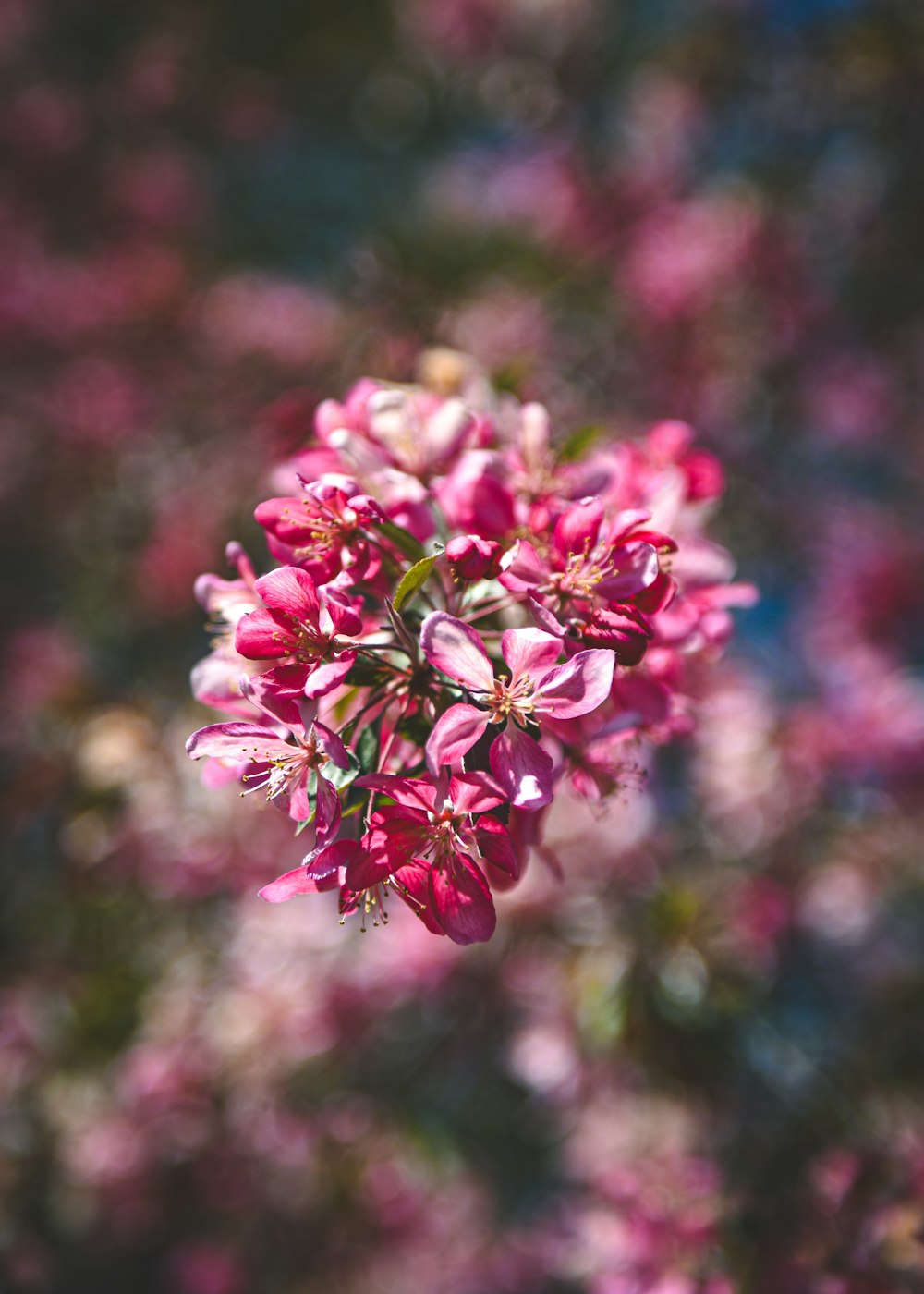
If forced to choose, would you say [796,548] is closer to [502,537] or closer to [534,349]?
[534,349]

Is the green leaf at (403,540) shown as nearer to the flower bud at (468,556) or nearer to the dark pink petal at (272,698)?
the flower bud at (468,556)

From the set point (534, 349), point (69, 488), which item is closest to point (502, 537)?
point (534, 349)

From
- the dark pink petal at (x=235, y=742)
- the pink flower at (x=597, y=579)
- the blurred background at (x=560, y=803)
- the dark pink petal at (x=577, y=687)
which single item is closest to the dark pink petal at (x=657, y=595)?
the pink flower at (x=597, y=579)

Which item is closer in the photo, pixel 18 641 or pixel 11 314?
pixel 18 641

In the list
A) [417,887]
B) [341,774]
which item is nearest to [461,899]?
[417,887]

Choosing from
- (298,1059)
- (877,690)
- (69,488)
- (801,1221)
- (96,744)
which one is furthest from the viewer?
(69,488)

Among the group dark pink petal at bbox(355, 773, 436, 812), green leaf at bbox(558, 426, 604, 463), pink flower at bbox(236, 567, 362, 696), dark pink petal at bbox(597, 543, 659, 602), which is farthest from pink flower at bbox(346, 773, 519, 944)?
green leaf at bbox(558, 426, 604, 463)

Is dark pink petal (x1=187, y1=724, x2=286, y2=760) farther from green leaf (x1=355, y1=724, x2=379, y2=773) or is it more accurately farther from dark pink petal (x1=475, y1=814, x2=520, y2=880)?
dark pink petal (x1=475, y1=814, x2=520, y2=880)
